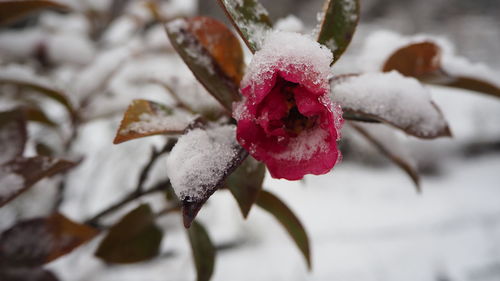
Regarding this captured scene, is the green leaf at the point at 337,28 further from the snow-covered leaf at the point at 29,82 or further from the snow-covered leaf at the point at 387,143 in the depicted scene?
the snow-covered leaf at the point at 29,82

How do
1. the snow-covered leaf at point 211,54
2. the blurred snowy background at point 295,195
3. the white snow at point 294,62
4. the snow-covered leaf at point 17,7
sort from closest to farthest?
1. the white snow at point 294,62
2. the snow-covered leaf at point 211,54
3. the snow-covered leaf at point 17,7
4. the blurred snowy background at point 295,195

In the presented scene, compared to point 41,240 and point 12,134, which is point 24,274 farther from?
point 12,134

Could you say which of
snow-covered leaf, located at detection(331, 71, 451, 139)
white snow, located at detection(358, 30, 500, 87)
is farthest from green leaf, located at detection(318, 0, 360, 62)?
white snow, located at detection(358, 30, 500, 87)

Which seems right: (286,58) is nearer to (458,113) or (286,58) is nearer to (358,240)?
(358,240)

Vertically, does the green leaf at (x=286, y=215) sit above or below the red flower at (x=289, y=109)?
below

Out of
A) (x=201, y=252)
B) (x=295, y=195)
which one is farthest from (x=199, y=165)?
(x=295, y=195)

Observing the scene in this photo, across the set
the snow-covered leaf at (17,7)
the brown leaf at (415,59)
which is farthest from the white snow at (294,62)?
the snow-covered leaf at (17,7)

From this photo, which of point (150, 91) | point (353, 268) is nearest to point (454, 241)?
point (353, 268)
